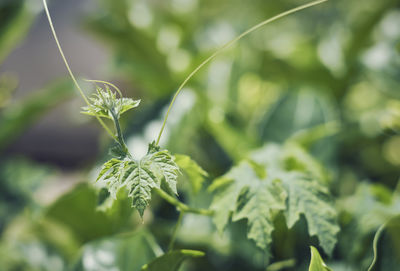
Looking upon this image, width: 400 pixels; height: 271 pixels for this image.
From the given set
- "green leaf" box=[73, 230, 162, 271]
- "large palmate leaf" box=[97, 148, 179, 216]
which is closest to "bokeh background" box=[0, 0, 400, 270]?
"green leaf" box=[73, 230, 162, 271]

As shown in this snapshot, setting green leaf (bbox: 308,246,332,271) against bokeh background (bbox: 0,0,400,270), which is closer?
green leaf (bbox: 308,246,332,271)

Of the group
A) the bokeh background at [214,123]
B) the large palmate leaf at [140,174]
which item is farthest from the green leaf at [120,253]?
the large palmate leaf at [140,174]

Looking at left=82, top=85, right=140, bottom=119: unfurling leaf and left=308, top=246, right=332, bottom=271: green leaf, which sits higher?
left=82, top=85, right=140, bottom=119: unfurling leaf

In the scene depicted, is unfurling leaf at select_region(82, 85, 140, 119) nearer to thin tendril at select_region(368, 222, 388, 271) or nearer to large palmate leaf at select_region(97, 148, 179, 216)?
large palmate leaf at select_region(97, 148, 179, 216)

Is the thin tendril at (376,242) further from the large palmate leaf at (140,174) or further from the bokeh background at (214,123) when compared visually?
the large palmate leaf at (140,174)

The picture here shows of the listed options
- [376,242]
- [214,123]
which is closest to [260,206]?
[376,242]

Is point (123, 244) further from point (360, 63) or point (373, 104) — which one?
point (373, 104)

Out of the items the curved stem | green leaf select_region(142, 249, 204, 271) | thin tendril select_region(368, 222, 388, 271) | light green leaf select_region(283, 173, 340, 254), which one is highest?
the curved stem
